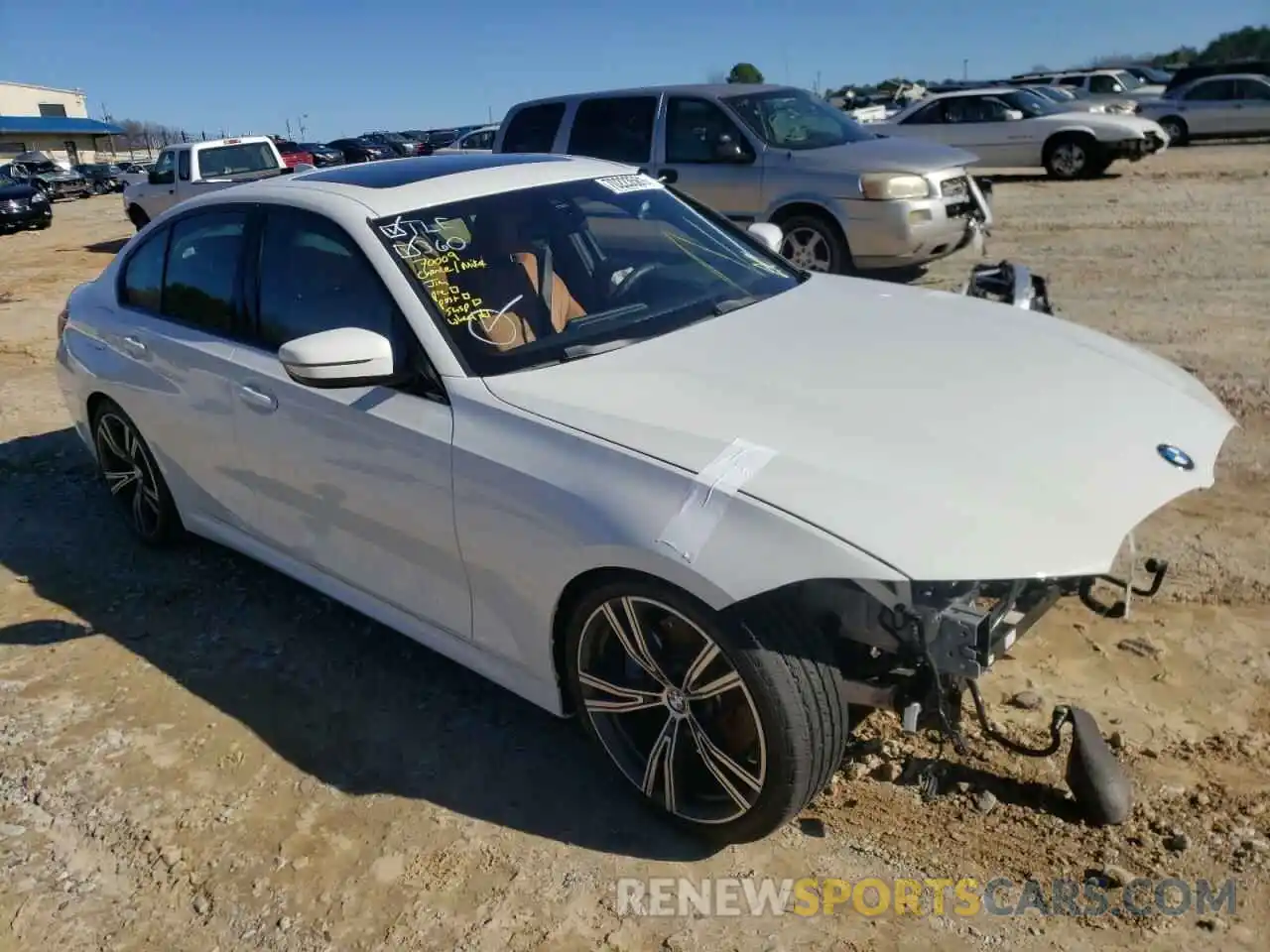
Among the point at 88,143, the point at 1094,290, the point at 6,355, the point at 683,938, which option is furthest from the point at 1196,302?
the point at 88,143

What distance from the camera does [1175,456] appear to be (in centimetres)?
271

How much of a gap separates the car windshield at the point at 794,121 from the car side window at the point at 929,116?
33.0ft

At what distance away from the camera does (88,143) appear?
8019 cm

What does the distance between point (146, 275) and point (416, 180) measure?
1637 mm

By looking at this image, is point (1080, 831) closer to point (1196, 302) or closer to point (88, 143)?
point (1196, 302)

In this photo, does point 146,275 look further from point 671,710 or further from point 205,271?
point 671,710

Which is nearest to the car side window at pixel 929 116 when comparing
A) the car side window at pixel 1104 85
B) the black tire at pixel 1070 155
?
the black tire at pixel 1070 155

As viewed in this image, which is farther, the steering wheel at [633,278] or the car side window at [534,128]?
the car side window at [534,128]

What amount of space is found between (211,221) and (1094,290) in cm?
716

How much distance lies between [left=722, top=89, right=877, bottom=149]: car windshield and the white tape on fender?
24.2 ft

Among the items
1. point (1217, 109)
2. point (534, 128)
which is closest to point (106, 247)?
point (534, 128)

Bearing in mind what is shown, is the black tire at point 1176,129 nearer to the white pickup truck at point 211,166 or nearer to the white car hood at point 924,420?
the white pickup truck at point 211,166

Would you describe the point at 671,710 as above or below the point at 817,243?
below

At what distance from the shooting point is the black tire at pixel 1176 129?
23391 mm
